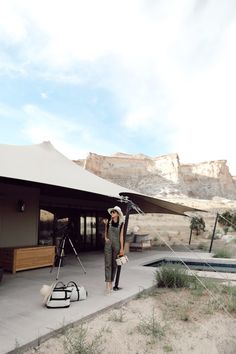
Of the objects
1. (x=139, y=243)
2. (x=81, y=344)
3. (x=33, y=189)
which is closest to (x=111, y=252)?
(x=81, y=344)

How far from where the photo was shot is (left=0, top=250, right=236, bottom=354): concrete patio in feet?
9.99

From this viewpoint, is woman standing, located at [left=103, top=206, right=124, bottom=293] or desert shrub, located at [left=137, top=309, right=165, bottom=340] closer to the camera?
desert shrub, located at [left=137, top=309, right=165, bottom=340]

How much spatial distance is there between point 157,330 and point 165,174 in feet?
141

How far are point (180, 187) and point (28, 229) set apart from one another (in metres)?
37.9

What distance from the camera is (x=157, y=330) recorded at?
130 inches

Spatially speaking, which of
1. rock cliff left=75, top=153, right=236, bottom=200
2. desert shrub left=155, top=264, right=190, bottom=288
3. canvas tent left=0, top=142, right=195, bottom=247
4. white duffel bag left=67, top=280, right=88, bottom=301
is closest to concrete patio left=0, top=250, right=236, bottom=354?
white duffel bag left=67, top=280, right=88, bottom=301

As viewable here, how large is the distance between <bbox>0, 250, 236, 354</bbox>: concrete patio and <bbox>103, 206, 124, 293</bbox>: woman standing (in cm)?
26

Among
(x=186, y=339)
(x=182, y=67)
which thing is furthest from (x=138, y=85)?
(x=186, y=339)

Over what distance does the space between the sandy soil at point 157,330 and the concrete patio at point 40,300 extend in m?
0.14

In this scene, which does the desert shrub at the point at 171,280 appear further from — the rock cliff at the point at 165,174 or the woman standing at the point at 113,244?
the rock cliff at the point at 165,174

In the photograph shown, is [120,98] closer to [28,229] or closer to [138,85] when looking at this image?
[138,85]

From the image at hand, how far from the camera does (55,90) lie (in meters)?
9.84

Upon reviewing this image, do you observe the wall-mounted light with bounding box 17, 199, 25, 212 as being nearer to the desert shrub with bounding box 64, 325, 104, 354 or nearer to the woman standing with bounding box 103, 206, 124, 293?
the woman standing with bounding box 103, 206, 124, 293

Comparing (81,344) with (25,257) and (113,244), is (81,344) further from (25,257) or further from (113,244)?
(25,257)
